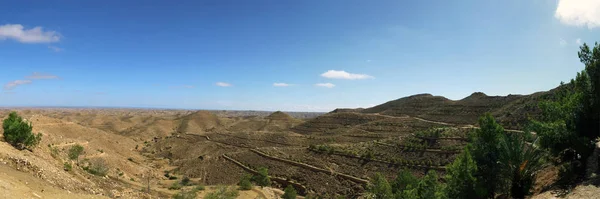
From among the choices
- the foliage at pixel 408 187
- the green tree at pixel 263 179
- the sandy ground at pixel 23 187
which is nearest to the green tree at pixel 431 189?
the foliage at pixel 408 187

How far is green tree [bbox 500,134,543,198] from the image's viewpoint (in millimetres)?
13891

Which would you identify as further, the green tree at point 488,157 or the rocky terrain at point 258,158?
the rocky terrain at point 258,158

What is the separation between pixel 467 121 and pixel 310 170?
37163 mm

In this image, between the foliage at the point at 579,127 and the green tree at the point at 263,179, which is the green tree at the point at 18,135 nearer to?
the green tree at the point at 263,179

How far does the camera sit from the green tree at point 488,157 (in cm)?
1495

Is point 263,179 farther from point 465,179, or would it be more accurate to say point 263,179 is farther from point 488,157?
point 488,157

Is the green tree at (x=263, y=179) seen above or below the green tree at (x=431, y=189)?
below

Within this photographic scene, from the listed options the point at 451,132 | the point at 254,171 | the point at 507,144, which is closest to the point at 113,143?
the point at 254,171

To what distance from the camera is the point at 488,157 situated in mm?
15211

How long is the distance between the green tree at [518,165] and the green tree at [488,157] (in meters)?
0.55

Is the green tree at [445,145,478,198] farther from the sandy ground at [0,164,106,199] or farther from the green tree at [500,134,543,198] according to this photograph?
the sandy ground at [0,164,106,199]

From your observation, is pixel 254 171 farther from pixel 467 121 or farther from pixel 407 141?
pixel 467 121

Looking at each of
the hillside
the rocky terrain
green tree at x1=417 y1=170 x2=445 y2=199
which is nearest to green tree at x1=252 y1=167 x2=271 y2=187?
the rocky terrain

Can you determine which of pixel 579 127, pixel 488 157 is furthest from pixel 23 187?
A: pixel 579 127
